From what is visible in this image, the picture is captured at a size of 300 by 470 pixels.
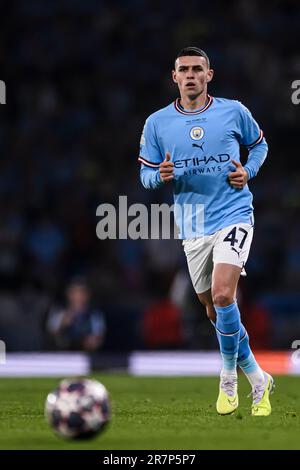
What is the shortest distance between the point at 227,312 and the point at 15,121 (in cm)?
1264

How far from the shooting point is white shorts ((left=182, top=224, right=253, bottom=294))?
25.3 feet

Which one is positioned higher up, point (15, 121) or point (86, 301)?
point (15, 121)

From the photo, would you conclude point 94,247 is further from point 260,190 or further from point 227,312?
point 227,312

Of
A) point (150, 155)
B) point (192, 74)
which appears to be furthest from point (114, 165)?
point (192, 74)

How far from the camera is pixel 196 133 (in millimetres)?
7984

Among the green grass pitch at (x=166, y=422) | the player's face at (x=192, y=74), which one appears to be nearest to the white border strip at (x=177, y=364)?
the green grass pitch at (x=166, y=422)

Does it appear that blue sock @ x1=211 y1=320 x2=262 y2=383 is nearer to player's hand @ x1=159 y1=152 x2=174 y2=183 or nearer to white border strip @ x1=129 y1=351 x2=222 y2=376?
player's hand @ x1=159 y1=152 x2=174 y2=183

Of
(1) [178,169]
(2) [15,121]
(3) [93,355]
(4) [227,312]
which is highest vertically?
(2) [15,121]

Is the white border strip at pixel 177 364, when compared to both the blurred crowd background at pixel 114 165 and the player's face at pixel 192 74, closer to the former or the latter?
the blurred crowd background at pixel 114 165

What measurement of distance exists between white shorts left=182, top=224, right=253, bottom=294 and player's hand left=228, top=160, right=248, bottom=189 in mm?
297

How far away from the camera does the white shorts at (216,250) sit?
7.71 m

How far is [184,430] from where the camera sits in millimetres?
6965

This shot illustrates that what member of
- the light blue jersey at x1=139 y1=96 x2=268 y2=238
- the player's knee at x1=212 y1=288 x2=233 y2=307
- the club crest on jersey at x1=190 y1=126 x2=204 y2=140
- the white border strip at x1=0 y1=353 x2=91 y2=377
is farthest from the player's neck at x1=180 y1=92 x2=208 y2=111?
the white border strip at x1=0 y1=353 x2=91 y2=377
